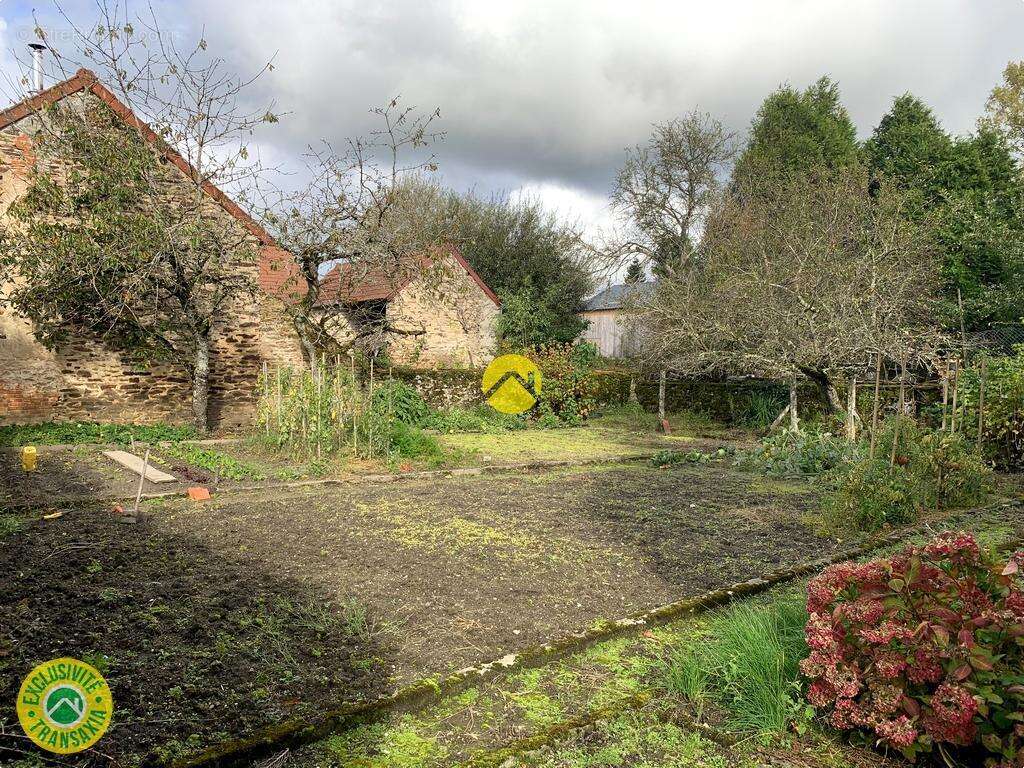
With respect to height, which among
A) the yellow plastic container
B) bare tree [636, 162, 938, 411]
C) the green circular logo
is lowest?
the yellow plastic container

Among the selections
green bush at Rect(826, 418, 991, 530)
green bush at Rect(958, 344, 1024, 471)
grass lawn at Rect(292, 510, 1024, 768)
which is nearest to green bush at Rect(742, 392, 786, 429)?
green bush at Rect(958, 344, 1024, 471)

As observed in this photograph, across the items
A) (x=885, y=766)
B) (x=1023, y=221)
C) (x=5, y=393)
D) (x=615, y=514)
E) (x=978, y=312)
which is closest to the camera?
(x=885, y=766)

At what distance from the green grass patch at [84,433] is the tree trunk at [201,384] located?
269 millimetres

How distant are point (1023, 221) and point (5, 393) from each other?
72.9 ft

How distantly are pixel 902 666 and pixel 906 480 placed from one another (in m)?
4.73

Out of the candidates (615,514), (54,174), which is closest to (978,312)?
(615,514)

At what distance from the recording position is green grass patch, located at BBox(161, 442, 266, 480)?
7.88 m

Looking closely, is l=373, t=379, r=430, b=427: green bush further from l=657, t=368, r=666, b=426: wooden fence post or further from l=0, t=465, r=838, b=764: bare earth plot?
l=657, t=368, r=666, b=426: wooden fence post

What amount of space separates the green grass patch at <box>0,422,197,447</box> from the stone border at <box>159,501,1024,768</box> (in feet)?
30.0

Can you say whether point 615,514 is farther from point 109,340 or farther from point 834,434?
point 109,340

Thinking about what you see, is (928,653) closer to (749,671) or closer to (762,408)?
(749,671)

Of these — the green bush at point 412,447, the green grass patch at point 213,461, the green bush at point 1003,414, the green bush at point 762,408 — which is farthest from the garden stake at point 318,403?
the green bush at point 762,408

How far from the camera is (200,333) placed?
37.7 ft

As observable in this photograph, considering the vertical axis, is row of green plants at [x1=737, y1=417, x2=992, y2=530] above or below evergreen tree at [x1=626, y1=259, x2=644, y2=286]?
below
